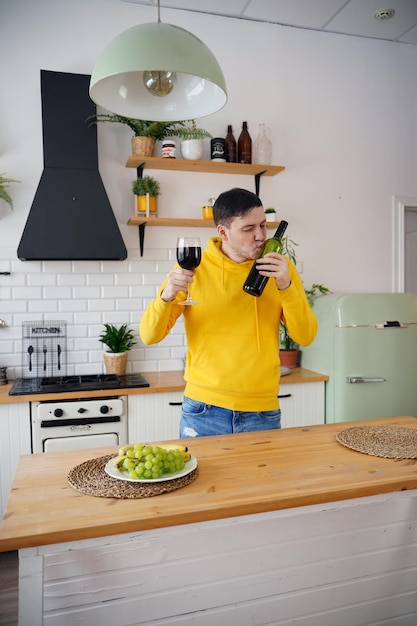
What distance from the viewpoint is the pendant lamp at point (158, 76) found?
4.76 ft

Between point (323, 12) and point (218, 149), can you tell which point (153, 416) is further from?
point (323, 12)

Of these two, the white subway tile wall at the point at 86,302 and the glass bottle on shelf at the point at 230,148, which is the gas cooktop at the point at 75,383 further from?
the glass bottle on shelf at the point at 230,148

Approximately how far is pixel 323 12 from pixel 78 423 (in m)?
3.21

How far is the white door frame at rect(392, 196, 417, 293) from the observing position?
423 cm

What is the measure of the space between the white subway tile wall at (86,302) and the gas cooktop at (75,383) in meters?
0.19

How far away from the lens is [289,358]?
12.1 ft

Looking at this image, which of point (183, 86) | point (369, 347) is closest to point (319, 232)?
point (369, 347)

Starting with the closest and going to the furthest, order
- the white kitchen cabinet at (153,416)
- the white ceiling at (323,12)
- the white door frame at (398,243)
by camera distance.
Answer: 1. the white kitchen cabinet at (153,416)
2. the white ceiling at (323,12)
3. the white door frame at (398,243)

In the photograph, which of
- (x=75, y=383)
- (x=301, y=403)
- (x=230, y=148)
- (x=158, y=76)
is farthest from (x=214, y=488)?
(x=230, y=148)

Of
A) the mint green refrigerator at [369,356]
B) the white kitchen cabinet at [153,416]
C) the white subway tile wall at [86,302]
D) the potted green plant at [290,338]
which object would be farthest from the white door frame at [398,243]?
the white kitchen cabinet at [153,416]

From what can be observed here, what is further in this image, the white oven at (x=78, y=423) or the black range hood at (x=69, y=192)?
the black range hood at (x=69, y=192)

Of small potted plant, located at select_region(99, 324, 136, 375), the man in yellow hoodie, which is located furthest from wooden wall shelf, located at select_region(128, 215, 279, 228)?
the man in yellow hoodie

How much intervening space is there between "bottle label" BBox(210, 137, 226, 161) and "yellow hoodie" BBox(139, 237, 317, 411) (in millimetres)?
1703

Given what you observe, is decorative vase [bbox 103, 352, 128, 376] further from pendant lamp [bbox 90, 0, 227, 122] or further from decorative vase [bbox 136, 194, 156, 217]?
pendant lamp [bbox 90, 0, 227, 122]
